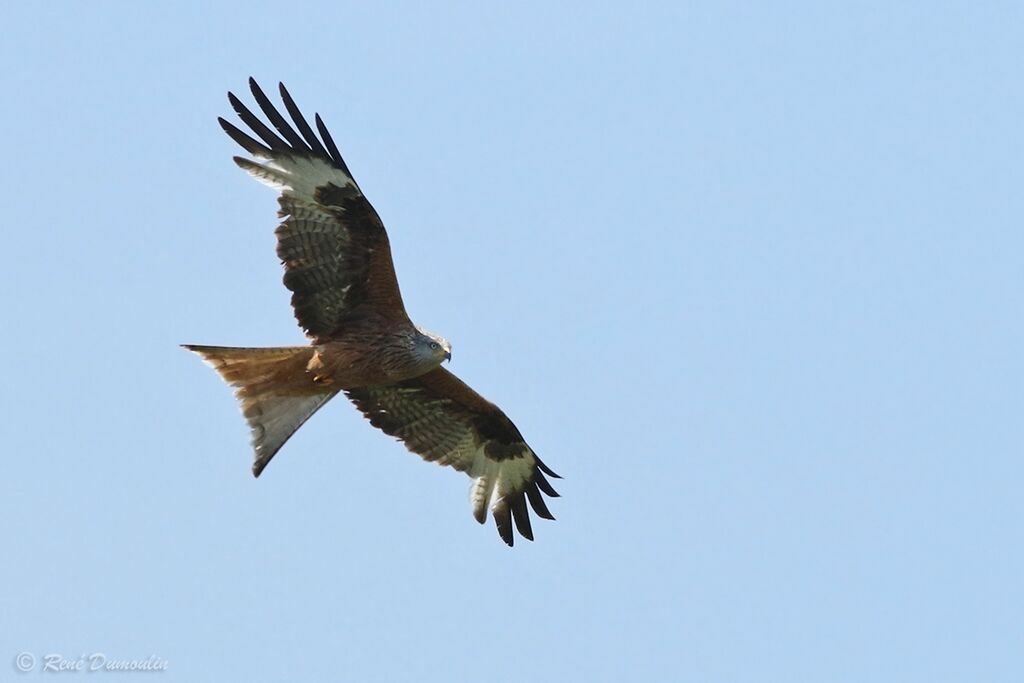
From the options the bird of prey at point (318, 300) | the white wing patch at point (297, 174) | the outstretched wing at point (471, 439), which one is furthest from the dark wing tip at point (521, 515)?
the white wing patch at point (297, 174)

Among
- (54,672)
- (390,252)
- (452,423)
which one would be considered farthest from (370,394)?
(54,672)

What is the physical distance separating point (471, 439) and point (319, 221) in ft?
8.69

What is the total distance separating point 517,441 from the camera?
16000mm

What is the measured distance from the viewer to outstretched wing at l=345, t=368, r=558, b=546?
15.6m

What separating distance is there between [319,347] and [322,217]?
99cm

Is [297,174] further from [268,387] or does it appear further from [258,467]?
[258,467]

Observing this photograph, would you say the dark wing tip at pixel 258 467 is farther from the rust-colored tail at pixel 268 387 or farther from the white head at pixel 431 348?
the white head at pixel 431 348

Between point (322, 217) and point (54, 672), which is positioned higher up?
point (322, 217)

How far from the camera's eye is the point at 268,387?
574 inches

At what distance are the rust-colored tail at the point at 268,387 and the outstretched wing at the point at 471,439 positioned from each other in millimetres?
1099

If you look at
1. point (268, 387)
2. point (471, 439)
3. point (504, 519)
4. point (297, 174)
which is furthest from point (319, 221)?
point (504, 519)

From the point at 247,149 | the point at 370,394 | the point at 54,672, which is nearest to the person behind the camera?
the point at 54,672

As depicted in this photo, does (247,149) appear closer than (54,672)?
No

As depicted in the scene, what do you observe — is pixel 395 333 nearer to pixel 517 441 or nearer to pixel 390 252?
pixel 390 252
